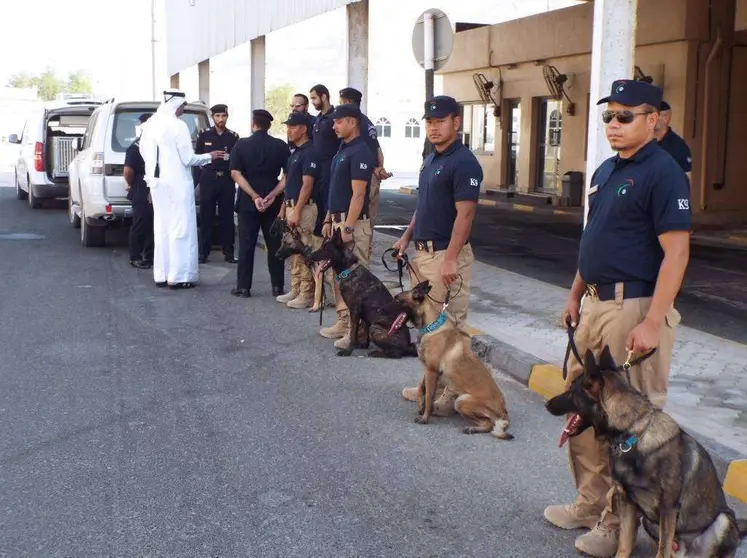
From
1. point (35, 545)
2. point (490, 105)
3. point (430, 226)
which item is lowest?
point (35, 545)

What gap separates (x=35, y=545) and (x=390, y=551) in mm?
1556

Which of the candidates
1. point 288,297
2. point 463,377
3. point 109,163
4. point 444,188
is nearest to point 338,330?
point 288,297

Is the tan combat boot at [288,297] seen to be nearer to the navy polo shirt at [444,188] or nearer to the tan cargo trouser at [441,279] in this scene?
the tan cargo trouser at [441,279]

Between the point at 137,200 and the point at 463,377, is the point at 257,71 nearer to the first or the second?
the point at 137,200

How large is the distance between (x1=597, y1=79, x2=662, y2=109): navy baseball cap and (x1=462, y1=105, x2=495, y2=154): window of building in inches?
911

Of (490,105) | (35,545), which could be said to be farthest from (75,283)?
(490,105)

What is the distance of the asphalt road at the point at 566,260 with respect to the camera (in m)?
9.70

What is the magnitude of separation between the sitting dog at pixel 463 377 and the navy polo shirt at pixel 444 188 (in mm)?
744

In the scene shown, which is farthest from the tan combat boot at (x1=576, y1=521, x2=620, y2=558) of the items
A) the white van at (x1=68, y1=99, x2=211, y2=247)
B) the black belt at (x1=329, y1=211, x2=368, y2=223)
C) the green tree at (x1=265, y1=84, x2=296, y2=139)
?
the green tree at (x1=265, y1=84, x2=296, y2=139)

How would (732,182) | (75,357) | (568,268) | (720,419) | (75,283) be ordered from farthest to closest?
1. (732,182)
2. (568,268)
3. (75,283)
4. (75,357)
5. (720,419)

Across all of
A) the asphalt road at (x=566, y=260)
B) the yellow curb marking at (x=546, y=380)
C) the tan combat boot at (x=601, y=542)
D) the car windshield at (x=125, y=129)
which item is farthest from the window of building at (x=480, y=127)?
the tan combat boot at (x=601, y=542)

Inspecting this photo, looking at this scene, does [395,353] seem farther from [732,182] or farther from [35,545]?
[732,182]

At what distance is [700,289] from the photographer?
1117 centimetres

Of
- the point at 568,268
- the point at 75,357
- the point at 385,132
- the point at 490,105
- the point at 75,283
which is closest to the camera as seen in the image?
the point at 75,357
